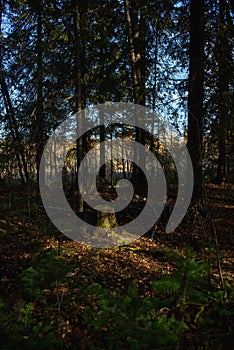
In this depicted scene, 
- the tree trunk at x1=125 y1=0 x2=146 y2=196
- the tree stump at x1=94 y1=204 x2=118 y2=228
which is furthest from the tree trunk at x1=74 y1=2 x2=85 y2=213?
the tree trunk at x1=125 y1=0 x2=146 y2=196

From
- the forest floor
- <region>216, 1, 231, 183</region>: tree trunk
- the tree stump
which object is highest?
<region>216, 1, 231, 183</region>: tree trunk

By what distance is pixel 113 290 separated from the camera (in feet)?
14.6

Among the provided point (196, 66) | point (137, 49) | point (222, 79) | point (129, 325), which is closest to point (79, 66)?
point (137, 49)

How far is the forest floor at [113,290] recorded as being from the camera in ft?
→ 7.84

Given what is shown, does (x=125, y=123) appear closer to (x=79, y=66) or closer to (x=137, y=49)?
(x=137, y=49)

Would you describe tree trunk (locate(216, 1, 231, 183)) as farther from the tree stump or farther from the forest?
the tree stump

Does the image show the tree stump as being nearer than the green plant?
No

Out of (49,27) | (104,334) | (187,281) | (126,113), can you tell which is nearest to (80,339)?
(104,334)

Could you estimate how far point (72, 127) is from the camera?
9867 mm

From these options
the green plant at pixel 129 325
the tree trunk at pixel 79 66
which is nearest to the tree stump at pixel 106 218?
the tree trunk at pixel 79 66

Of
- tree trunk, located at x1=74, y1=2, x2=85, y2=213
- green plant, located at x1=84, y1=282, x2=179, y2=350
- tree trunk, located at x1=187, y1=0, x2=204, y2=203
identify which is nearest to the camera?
green plant, located at x1=84, y1=282, x2=179, y2=350

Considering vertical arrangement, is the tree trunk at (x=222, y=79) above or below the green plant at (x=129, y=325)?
above

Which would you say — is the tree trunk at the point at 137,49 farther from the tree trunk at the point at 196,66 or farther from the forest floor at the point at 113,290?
the forest floor at the point at 113,290

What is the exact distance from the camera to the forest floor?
2.39 m
